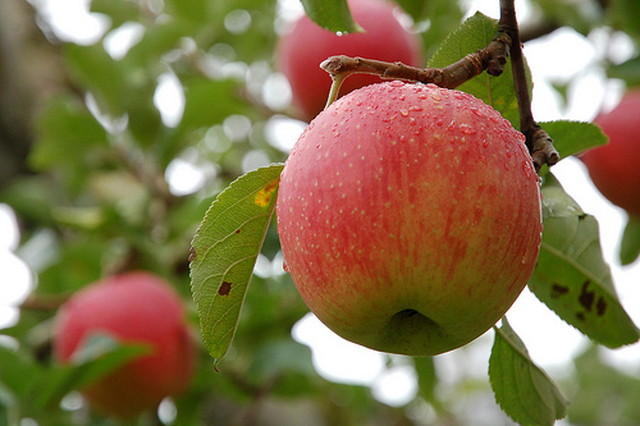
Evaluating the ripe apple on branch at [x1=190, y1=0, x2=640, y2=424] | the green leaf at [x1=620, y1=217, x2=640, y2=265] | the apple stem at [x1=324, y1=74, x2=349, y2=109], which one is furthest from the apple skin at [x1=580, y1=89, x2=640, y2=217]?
the apple stem at [x1=324, y1=74, x2=349, y2=109]

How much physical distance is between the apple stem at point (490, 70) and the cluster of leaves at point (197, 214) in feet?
0.19

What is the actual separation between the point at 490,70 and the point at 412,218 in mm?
180

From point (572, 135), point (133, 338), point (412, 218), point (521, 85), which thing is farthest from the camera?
point (133, 338)

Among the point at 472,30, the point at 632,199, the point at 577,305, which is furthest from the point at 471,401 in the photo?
the point at 472,30

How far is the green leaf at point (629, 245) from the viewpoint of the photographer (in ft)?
4.67

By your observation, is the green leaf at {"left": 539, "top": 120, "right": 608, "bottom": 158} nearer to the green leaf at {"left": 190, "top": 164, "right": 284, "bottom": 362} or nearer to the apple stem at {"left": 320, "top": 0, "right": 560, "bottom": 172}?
the apple stem at {"left": 320, "top": 0, "right": 560, "bottom": 172}

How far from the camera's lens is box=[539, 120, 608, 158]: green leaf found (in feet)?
2.55

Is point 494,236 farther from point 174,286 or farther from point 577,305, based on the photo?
point 174,286

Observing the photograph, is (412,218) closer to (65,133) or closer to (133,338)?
(133,338)

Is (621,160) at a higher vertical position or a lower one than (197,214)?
higher

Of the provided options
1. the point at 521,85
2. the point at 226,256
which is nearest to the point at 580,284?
the point at 521,85

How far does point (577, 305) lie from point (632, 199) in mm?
539

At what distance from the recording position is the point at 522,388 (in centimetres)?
79

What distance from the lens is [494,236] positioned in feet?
1.87
